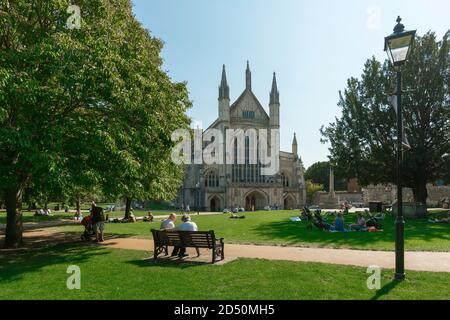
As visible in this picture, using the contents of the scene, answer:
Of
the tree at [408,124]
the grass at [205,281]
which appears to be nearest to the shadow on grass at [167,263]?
the grass at [205,281]

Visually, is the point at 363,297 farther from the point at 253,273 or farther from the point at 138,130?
the point at 138,130

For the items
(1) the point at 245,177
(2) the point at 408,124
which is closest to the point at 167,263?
(2) the point at 408,124

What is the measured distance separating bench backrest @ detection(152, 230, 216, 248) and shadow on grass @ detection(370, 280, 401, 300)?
4296 mm

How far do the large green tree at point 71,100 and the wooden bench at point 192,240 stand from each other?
2.10 metres

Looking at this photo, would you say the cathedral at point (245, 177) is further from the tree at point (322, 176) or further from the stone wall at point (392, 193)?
the tree at point (322, 176)

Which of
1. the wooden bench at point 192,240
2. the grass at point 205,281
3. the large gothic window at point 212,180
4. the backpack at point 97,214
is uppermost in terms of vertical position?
the large gothic window at point 212,180

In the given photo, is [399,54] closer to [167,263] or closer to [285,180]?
[167,263]

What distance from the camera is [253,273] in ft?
29.2

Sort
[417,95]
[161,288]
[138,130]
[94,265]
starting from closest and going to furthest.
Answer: [161,288] < [94,265] < [138,130] < [417,95]

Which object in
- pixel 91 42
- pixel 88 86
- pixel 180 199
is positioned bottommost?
pixel 180 199

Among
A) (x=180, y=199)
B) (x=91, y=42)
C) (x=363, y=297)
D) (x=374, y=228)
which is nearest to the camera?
(x=363, y=297)

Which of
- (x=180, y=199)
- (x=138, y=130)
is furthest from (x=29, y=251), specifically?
(x=180, y=199)

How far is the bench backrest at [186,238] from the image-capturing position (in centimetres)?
1034

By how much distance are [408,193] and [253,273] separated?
192ft
